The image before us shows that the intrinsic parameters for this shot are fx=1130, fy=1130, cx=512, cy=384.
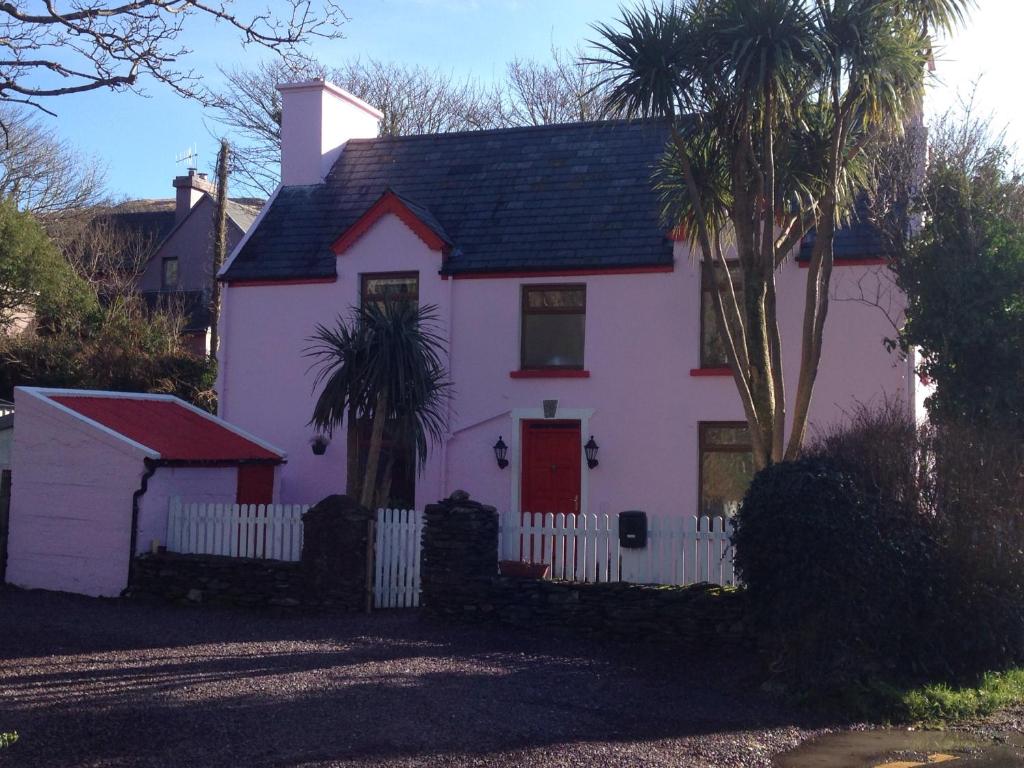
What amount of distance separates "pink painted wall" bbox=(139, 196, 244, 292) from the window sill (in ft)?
79.5

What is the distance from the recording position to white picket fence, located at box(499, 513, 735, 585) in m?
11.3

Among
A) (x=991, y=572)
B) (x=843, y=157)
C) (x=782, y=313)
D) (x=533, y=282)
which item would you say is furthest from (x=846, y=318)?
(x=991, y=572)

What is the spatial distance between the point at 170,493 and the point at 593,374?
6009mm

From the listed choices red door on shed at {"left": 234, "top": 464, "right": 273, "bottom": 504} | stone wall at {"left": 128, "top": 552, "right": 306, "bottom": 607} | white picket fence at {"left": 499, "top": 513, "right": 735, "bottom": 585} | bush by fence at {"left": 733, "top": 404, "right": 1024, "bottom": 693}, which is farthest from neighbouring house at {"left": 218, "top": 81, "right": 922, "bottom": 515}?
bush by fence at {"left": 733, "top": 404, "right": 1024, "bottom": 693}

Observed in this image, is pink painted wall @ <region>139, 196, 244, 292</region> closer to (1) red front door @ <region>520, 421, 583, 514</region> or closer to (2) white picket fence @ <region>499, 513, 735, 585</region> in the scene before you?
(1) red front door @ <region>520, 421, 583, 514</region>

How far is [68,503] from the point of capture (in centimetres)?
1410

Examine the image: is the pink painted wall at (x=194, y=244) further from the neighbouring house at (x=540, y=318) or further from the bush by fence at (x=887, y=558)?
the bush by fence at (x=887, y=558)

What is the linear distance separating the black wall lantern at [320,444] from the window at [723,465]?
5.65 m

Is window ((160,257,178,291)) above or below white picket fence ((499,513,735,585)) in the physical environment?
above

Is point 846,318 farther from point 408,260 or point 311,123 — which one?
point 311,123

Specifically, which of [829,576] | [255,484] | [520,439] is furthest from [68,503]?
[829,576]

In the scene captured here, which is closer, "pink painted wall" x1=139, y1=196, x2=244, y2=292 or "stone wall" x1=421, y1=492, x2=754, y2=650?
"stone wall" x1=421, y1=492, x2=754, y2=650

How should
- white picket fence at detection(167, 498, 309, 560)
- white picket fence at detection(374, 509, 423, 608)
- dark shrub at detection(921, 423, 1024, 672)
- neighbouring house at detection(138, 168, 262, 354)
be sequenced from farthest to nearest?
neighbouring house at detection(138, 168, 262, 354) → white picket fence at detection(167, 498, 309, 560) → white picket fence at detection(374, 509, 423, 608) → dark shrub at detection(921, 423, 1024, 672)

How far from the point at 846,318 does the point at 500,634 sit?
6886mm
